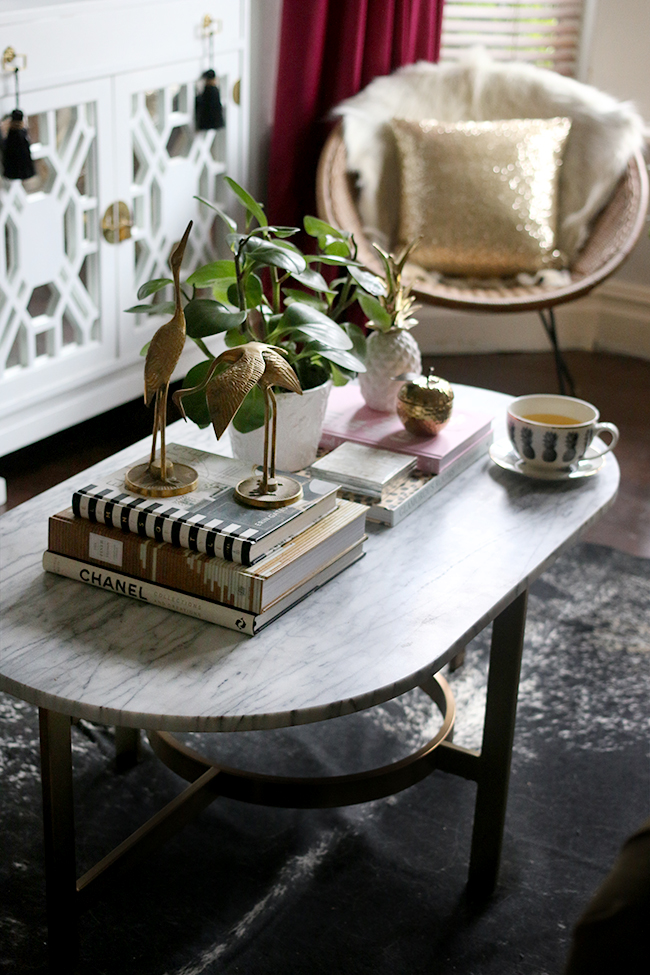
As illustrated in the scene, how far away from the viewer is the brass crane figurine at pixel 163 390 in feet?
3.84

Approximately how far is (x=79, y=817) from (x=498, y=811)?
0.57 meters

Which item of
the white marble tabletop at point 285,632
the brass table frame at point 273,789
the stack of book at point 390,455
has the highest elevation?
the stack of book at point 390,455

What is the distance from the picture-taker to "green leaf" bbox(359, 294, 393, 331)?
155 centimetres

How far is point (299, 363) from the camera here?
4.72 feet

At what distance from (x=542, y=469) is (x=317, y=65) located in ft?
5.61

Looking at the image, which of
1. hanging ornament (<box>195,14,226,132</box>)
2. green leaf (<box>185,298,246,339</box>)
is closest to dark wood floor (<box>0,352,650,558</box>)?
hanging ornament (<box>195,14,226,132</box>)

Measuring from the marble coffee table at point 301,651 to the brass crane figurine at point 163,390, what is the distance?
127 mm

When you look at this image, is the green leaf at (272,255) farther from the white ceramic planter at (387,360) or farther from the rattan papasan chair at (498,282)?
the rattan papasan chair at (498,282)

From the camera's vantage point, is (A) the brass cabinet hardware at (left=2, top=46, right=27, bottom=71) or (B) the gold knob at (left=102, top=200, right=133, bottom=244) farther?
(B) the gold knob at (left=102, top=200, right=133, bottom=244)

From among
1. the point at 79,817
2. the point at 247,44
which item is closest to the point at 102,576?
the point at 79,817

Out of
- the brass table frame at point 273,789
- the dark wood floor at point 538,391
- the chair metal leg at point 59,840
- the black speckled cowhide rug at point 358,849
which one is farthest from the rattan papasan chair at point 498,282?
the chair metal leg at point 59,840

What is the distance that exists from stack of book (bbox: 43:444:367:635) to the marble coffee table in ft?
0.07

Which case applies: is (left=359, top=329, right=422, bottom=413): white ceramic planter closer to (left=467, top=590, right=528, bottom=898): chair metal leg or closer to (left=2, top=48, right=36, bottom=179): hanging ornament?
(left=467, top=590, right=528, bottom=898): chair metal leg

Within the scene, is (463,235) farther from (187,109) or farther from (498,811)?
(498,811)
